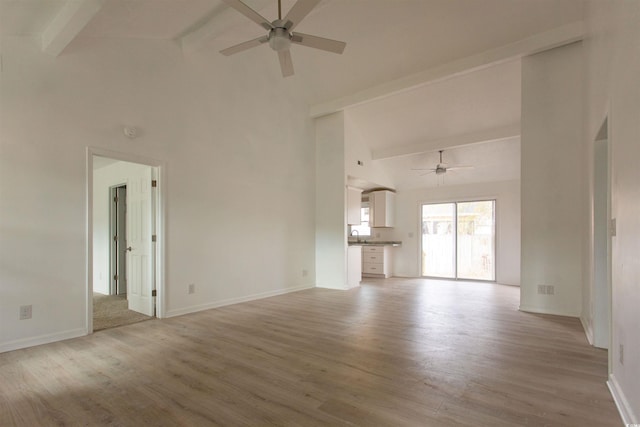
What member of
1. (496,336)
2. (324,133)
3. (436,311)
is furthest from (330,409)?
(324,133)

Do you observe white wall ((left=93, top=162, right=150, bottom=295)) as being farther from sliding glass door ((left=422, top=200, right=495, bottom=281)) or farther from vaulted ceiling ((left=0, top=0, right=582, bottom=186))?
sliding glass door ((left=422, top=200, right=495, bottom=281))

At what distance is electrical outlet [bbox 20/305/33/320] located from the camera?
10.3 ft

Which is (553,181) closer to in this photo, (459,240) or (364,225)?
(459,240)

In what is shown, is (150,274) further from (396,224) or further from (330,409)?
(396,224)

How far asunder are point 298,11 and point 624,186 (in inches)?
105

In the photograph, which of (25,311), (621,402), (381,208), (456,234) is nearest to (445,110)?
(381,208)

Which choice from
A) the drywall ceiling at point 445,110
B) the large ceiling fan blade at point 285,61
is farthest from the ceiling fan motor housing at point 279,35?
the drywall ceiling at point 445,110

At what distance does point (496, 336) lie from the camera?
3.48 m

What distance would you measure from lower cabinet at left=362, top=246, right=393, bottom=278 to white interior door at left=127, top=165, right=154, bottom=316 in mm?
5501

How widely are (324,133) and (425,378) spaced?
5322mm

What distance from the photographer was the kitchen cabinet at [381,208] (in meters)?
8.40

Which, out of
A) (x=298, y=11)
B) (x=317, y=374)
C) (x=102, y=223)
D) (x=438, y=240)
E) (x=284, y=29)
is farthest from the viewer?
(x=438, y=240)

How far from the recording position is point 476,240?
785 cm

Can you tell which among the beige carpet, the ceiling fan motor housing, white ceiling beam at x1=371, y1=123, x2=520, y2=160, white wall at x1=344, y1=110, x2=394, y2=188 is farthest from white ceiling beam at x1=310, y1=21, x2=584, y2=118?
the beige carpet
